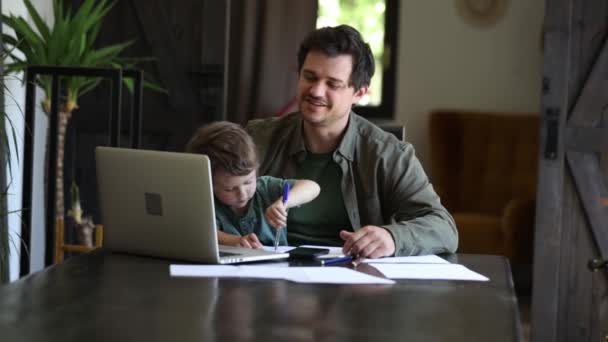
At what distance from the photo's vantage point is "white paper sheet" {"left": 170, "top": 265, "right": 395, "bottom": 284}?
185cm

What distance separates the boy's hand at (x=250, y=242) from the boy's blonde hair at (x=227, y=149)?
156mm

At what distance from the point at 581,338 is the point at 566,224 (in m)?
0.49

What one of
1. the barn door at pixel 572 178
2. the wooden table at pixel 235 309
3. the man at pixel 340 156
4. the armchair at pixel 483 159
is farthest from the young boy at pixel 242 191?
the armchair at pixel 483 159

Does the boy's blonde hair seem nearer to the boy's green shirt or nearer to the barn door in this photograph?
the boy's green shirt

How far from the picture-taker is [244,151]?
2.32 meters

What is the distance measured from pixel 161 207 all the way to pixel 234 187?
0.35m

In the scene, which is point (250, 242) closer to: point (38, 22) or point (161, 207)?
point (161, 207)

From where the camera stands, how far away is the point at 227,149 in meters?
2.30

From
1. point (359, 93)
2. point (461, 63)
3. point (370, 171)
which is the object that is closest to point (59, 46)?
point (359, 93)

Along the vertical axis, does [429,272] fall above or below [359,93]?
below

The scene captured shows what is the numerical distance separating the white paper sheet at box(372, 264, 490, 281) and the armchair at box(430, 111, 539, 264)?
12.9ft

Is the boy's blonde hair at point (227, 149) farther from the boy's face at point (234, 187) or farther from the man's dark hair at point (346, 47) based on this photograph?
the man's dark hair at point (346, 47)

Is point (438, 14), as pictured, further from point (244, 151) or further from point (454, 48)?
point (244, 151)

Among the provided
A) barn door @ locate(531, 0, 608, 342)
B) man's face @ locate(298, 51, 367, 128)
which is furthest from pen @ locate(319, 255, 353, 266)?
barn door @ locate(531, 0, 608, 342)
